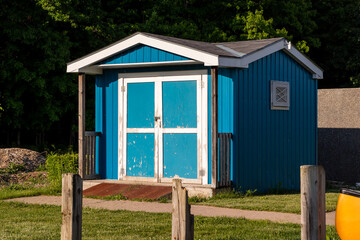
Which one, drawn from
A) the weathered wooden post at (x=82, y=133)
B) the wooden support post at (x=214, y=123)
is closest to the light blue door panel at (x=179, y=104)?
the wooden support post at (x=214, y=123)

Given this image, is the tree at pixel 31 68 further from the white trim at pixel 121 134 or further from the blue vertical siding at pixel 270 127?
the blue vertical siding at pixel 270 127

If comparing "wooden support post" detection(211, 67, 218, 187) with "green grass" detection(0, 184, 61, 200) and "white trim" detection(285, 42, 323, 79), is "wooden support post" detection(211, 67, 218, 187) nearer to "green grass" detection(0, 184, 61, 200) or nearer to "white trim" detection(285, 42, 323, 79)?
"white trim" detection(285, 42, 323, 79)

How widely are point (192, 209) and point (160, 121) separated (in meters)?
3.05

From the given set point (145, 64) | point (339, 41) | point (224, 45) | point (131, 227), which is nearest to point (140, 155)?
point (145, 64)

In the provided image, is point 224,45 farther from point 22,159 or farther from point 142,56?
point 22,159

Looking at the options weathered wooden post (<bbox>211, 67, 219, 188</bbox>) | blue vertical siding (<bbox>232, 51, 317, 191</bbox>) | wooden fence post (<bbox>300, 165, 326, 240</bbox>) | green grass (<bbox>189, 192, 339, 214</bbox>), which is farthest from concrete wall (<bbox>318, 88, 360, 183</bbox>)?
wooden fence post (<bbox>300, 165, 326, 240</bbox>)

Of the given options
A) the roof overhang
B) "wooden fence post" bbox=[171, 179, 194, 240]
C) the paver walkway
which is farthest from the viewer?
the roof overhang

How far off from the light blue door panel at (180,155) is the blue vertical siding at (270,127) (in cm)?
70

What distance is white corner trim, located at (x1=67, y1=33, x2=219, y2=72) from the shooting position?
11641mm

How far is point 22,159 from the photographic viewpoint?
17.5m

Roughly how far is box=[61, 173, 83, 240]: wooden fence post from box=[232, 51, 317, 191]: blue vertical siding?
7189mm

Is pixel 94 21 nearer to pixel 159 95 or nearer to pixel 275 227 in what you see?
pixel 159 95

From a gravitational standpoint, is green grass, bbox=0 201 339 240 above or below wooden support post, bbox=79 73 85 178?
below

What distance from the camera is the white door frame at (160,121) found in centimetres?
1230
